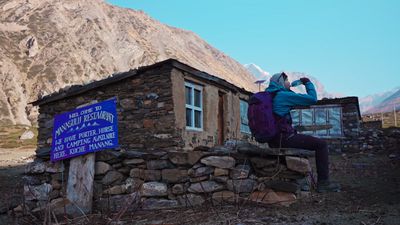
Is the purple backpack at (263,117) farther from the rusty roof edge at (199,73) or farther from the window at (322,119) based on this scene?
the window at (322,119)

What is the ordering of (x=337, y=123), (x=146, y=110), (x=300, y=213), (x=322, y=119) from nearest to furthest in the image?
(x=300, y=213) → (x=146, y=110) → (x=337, y=123) → (x=322, y=119)

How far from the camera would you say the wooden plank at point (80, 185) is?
16.9ft

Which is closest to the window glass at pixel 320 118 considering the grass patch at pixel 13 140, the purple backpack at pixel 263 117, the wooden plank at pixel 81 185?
the purple backpack at pixel 263 117

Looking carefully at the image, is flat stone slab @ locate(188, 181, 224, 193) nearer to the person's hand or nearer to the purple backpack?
the purple backpack

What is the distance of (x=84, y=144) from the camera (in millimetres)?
5332

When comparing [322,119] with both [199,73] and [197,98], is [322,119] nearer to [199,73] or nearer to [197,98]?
[197,98]

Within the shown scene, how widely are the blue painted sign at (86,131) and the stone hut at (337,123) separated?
595 inches

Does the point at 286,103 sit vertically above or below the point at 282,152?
above

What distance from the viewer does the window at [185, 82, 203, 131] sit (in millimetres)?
10945

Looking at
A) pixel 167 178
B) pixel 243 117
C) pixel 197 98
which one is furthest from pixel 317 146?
pixel 243 117

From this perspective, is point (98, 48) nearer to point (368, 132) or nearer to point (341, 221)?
point (368, 132)

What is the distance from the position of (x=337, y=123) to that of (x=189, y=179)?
49.0ft

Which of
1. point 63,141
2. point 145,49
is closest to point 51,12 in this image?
point 145,49

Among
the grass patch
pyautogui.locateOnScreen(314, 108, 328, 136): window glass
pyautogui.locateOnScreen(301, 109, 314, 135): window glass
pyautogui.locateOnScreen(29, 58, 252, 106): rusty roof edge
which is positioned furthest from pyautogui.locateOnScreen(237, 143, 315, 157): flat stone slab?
the grass patch
